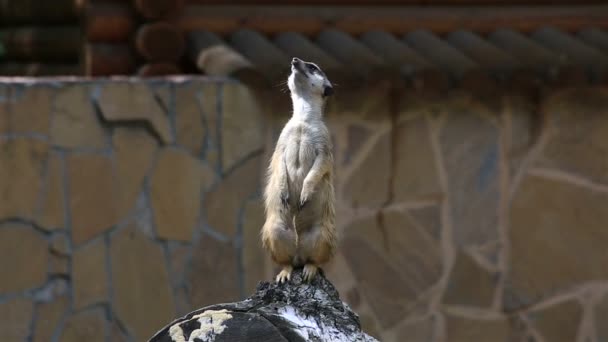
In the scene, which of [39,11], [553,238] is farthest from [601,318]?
[39,11]

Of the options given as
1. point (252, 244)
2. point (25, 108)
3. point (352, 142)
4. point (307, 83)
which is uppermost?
point (307, 83)

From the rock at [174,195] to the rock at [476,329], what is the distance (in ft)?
4.90

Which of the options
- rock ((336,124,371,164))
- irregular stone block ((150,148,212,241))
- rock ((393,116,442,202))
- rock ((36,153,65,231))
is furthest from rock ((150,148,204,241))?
rock ((393,116,442,202))

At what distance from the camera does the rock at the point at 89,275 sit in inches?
285

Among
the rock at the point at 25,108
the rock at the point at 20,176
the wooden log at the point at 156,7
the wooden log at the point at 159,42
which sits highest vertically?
the wooden log at the point at 156,7

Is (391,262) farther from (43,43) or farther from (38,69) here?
(43,43)

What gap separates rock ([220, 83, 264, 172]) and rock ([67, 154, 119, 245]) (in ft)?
1.95

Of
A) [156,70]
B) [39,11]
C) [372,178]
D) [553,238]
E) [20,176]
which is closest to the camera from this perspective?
[20,176]

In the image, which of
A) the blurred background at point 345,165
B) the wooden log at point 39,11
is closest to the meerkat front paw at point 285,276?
the blurred background at point 345,165

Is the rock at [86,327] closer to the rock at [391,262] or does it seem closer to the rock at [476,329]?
the rock at [391,262]

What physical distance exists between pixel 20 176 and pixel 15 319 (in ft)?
2.34

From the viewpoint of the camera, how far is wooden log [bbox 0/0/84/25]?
9.74 metres

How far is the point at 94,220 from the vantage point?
23.8 ft

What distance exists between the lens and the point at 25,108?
7199mm
